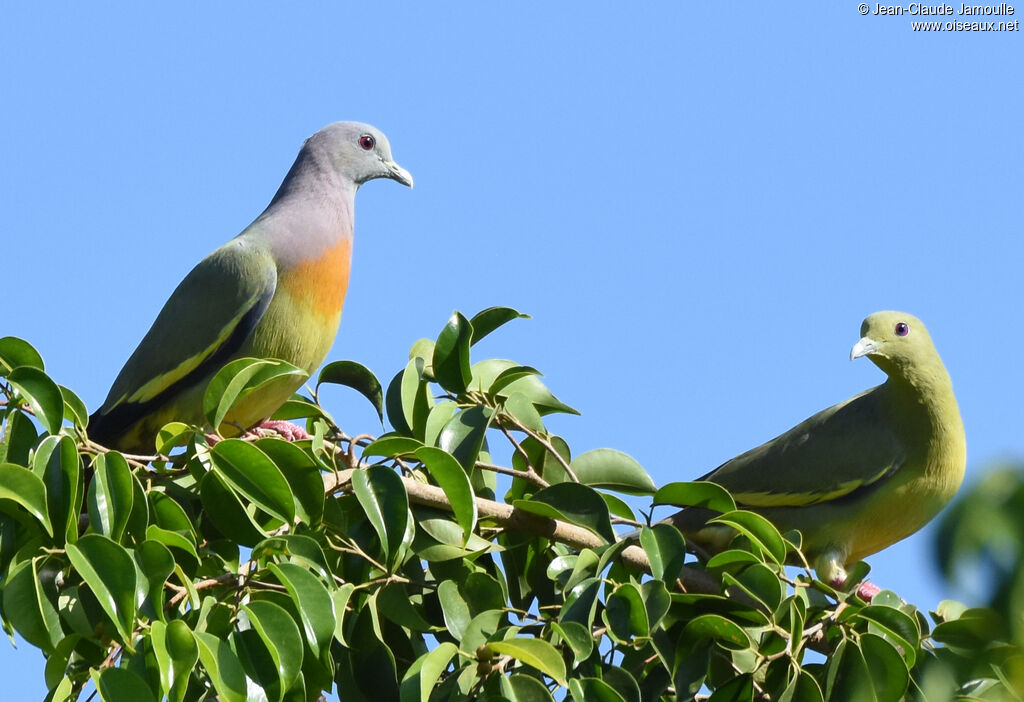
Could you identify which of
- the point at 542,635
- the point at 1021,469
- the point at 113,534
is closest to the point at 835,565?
the point at 542,635

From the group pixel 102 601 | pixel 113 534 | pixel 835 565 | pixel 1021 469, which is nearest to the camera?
pixel 1021 469

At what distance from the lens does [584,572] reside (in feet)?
8.38

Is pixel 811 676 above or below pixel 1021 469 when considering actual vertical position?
below

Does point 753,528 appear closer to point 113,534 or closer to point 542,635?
point 542,635

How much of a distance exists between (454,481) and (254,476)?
1.35ft

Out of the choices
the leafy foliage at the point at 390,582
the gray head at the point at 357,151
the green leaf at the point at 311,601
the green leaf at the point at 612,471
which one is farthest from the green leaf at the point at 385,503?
the gray head at the point at 357,151

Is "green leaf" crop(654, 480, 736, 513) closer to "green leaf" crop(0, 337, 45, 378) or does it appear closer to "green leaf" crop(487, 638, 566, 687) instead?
"green leaf" crop(487, 638, 566, 687)

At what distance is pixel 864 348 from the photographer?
4535mm

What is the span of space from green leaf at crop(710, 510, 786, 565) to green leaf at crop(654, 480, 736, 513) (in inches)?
3.8

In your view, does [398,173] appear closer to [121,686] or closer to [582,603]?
[582,603]

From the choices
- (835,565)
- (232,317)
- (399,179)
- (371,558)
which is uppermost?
Result: (399,179)

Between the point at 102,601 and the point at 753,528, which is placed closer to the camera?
the point at 102,601

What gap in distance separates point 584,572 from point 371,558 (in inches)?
18.3

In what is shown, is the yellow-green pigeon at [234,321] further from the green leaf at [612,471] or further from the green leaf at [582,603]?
the green leaf at [582,603]
